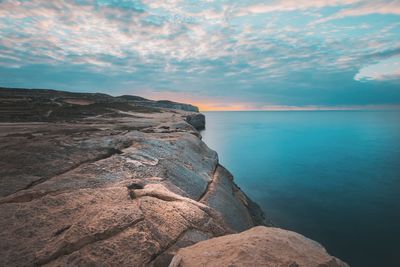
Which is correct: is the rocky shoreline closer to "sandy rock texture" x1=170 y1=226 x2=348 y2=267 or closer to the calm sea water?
"sandy rock texture" x1=170 y1=226 x2=348 y2=267

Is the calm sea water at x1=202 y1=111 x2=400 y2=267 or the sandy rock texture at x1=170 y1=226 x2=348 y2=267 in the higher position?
the sandy rock texture at x1=170 y1=226 x2=348 y2=267

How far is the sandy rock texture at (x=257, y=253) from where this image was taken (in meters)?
4.61

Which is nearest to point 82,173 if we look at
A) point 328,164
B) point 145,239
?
point 145,239

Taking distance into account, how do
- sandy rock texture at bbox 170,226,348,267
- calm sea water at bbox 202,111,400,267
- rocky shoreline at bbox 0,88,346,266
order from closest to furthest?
sandy rock texture at bbox 170,226,348,267 → rocky shoreline at bbox 0,88,346,266 → calm sea water at bbox 202,111,400,267

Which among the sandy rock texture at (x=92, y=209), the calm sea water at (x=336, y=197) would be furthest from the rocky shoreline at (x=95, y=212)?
the calm sea water at (x=336, y=197)

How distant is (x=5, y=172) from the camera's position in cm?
875

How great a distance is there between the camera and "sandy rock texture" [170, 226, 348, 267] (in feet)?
15.1

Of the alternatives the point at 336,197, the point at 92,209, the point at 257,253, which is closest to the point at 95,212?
the point at 92,209

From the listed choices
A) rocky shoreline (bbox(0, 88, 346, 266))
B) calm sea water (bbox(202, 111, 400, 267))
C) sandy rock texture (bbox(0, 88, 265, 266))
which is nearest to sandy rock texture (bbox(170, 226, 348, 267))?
rocky shoreline (bbox(0, 88, 346, 266))

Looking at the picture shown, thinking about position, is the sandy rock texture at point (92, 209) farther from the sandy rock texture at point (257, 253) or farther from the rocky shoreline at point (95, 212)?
the sandy rock texture at point (257, 253)

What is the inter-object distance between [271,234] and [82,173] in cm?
725

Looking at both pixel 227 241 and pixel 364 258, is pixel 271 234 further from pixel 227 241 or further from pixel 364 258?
pixel 364 258

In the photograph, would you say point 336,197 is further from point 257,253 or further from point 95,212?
point 95,212

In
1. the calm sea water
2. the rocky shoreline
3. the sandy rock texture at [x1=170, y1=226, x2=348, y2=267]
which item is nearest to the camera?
the sandy rock texture at [x1=170, y1=226, x2=348, y2=267]
